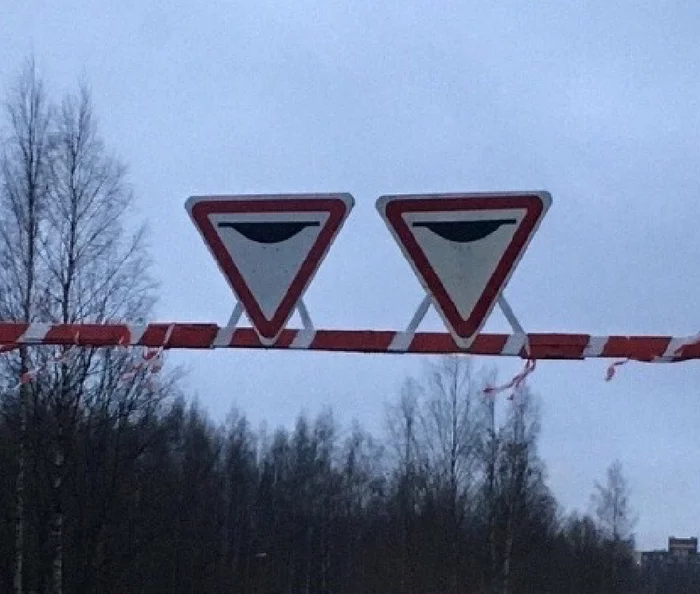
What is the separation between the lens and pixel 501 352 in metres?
7.46

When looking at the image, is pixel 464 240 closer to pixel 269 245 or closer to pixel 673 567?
pixel 269 245

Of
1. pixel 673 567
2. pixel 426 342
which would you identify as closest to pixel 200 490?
pixel 426 342

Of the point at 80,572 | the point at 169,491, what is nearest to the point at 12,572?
the point at 80,572

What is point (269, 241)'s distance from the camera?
713 centimetres

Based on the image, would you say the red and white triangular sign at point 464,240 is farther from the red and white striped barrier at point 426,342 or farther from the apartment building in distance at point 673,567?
the apartment building in distance at point 673,567

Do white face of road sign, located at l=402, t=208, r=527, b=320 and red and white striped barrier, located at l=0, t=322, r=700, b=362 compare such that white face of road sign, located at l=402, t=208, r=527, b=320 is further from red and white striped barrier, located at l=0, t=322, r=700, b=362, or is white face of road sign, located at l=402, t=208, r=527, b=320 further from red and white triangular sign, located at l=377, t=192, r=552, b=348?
red and white striped barrier, located at l=0, t=322, r=700, b=362

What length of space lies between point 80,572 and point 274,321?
21.2 meters

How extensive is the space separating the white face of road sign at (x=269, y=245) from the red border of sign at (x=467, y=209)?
0.39 meters

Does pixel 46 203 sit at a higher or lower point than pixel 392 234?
higher

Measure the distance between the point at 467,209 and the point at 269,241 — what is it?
1.00m

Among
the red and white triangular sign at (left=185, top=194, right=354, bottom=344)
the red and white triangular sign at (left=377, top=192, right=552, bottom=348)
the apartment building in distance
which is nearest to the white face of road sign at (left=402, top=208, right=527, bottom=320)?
the red and white triangular sign at (left=377, top=192, right=552, bottom=348)

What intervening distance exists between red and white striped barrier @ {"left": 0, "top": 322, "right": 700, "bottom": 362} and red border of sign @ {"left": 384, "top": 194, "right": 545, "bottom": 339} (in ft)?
0.97

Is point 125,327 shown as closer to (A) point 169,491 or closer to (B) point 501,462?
(A) point 169,491

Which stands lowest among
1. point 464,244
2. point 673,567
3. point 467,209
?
point 464,244
